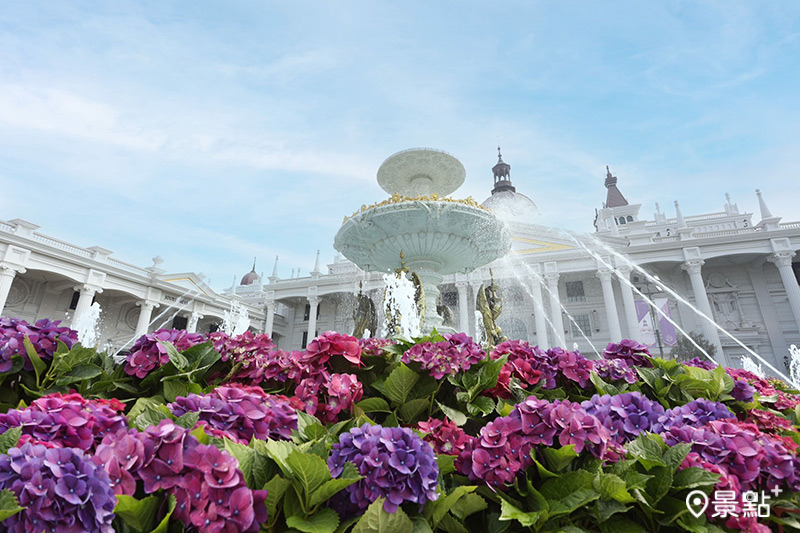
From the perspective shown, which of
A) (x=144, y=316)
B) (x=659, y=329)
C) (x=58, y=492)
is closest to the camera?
(x=58, y=492)

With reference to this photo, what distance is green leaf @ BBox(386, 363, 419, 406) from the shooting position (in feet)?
8.80

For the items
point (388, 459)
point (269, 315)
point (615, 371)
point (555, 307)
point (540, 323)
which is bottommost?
point (388, 459)

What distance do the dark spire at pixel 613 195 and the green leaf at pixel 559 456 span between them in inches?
2145

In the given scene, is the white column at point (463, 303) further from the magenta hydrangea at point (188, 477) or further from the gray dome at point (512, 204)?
the magenta hydrangea at point (188, 477)

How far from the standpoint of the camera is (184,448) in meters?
1.39

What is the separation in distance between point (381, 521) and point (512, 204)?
181 feet

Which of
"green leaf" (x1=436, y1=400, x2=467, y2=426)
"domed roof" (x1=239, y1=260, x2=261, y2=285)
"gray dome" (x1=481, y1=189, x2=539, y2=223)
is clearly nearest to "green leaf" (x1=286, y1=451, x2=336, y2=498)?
"green leaf" (x1=436, y1=400, x2=467, y2=426)

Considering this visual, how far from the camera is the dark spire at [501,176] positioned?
188 feet

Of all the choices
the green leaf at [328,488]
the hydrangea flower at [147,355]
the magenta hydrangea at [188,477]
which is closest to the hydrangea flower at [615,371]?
the green leaf at [328,488]

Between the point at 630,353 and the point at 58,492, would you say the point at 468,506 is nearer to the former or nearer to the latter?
the point at 58,492

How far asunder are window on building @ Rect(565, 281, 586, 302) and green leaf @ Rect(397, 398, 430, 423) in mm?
31968

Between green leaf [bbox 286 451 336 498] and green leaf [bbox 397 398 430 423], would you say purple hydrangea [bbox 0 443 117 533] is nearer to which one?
green leaf [bbox 286 451 336 498]

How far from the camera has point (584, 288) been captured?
31859 mm

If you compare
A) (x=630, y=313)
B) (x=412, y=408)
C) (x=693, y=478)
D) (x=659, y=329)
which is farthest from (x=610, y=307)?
(x=693, y=478)
